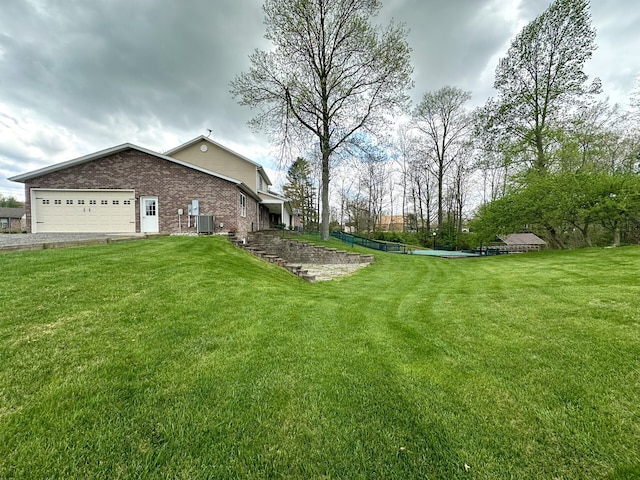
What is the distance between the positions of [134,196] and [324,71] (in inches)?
516

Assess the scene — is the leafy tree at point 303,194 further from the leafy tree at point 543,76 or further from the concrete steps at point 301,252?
the leafy tree at point 543,76

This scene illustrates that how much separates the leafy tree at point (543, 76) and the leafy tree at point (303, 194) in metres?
21.0

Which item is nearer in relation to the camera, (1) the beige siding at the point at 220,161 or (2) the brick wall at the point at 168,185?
(2) the brick wall at the point at 168,185

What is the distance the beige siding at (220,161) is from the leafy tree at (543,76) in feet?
56.8

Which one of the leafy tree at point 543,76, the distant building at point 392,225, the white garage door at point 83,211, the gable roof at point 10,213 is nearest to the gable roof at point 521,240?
the distant building at point 392,225

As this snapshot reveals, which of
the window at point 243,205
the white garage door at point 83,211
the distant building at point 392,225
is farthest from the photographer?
the distant building at point 392,225

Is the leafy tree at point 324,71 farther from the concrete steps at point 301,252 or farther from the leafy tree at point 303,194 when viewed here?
the leafy tree at point 303,194

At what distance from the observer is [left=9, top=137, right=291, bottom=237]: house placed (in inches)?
486

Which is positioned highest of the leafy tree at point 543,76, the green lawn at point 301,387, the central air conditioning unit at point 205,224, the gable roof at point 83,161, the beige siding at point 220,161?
the leafy tree at point 543,76

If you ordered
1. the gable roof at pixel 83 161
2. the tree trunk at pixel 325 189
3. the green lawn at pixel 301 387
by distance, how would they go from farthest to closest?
the tree trunk at pixel 325 189 < the gable roof at pixel 83 161 < the green lawn at pixel 301 387

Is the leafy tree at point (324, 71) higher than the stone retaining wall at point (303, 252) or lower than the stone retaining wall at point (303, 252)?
higher

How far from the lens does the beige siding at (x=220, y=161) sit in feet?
60.0

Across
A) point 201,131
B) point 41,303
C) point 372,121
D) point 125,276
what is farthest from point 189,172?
point 372,121

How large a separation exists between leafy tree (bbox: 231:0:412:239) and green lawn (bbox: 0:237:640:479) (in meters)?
14.2
